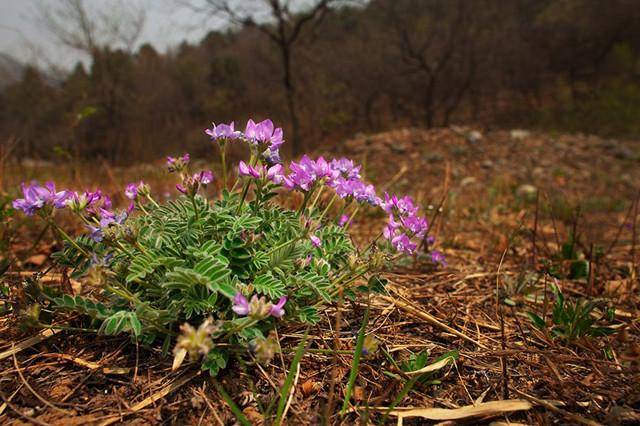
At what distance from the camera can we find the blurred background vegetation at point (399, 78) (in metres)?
15.5

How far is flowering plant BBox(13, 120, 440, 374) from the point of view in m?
1.01

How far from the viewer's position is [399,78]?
1848 centimetres

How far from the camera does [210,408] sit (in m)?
1.00

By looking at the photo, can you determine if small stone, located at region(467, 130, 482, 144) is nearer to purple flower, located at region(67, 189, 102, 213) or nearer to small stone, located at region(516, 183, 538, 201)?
small stone, located at region(516, 183, 538, 201)

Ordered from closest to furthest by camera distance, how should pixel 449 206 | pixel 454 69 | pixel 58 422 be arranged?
pixel 58 422
pixel 449 206
pixel 454 69

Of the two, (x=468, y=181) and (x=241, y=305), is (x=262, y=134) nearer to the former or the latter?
(x=241, y=305)

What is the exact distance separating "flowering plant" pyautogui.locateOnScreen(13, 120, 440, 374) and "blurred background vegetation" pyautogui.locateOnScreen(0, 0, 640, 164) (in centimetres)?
1291

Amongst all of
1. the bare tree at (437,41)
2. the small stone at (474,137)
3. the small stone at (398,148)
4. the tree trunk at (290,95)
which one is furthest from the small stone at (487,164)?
the bare tree at (437,41)

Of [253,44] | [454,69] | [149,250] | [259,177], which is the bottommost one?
[149,250]

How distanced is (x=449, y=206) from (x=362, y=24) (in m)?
22.0

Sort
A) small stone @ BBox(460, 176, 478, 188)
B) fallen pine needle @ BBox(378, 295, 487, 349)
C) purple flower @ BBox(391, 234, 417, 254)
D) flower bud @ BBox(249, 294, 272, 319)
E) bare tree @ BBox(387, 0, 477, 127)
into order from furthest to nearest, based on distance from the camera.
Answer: bare tree @ BBox(387, 0, 477, 127) < small stone @ BBox(460, 176, 478, 188) < fallen pine needle @ BBox(378, 295, 487, 349) < purple flower @ BBox(391, 234, 417, 254) < flower bud @ BBox(249, 294, 272, 319)

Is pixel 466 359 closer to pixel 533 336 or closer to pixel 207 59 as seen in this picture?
pixel 533 336

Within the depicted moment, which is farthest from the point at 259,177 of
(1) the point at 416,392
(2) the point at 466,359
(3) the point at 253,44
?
(3) the point at 253,44

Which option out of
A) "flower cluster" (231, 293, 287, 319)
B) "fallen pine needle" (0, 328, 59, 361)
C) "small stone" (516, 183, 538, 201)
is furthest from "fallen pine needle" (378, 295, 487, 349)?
"small stone" (516, 183, 538, 201)
